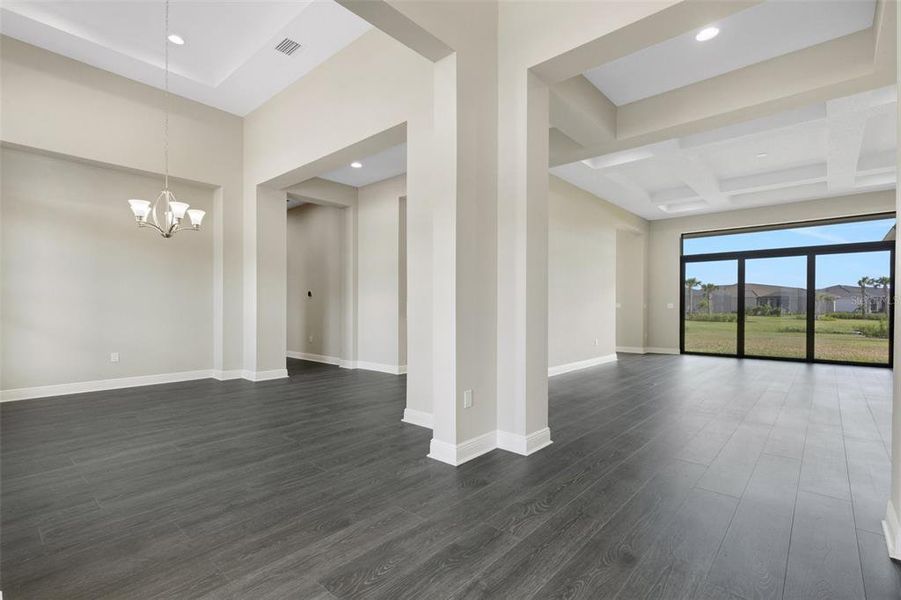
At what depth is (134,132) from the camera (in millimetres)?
5031

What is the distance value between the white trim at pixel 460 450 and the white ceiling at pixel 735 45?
356 cm

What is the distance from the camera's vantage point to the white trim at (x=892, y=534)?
5.49 ft

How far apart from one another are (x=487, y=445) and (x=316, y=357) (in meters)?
5.85

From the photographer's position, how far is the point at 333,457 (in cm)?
280

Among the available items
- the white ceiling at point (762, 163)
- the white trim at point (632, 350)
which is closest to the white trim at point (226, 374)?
the white ceiling at point (762, 163)

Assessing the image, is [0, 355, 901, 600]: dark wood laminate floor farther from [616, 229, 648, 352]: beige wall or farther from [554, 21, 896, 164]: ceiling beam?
[616, 229, 648, 352]: beige wall

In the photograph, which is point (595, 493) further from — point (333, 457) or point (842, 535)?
point (333, 457)

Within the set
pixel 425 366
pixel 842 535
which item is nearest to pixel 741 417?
pixel 842 535

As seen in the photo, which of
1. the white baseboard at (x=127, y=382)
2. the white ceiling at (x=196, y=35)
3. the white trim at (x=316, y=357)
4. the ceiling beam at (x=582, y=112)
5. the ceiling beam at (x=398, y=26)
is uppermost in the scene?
the white ceiling at (x=196, y=35)

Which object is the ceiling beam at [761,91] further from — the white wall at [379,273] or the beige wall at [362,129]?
the white wall at [379,273]

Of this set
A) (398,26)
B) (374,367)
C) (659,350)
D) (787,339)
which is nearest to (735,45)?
(398,26)

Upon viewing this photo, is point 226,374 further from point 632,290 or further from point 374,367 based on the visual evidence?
point 632,290

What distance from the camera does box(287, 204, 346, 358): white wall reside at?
7.46 meters

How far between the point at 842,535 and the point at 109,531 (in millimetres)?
3494
